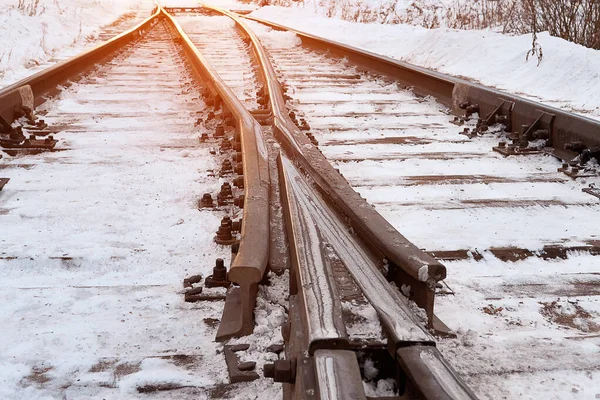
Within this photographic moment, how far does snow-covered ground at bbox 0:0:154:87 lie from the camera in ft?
30.8

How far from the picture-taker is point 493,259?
2729 millimetres

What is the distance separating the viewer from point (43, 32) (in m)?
13.0

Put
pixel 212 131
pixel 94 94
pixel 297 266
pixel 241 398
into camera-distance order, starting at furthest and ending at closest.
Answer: pixel 94 94
pixel 212 131
pixel 297 266
pixel 241 398

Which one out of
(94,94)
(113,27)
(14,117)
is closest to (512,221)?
(14,117)

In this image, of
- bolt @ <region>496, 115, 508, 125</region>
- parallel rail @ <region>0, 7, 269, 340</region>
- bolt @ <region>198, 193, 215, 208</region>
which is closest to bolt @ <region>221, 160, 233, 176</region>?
parallel rail @ <region>0, 7, 269, 340</region>

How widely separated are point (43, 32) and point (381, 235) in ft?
41.4

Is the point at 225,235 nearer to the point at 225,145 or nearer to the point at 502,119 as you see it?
the point at 225,145

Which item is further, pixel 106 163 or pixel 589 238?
pixel 106 163

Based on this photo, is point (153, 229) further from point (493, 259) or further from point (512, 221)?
point (512, 221)

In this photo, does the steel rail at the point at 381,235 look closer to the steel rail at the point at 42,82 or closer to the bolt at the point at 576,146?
the bolt at the point at 576,146

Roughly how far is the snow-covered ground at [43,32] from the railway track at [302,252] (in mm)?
4406

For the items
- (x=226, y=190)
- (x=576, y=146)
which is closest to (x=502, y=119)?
(x=576, y=146)

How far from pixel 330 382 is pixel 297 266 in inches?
27.7

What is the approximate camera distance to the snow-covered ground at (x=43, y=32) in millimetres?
9395
